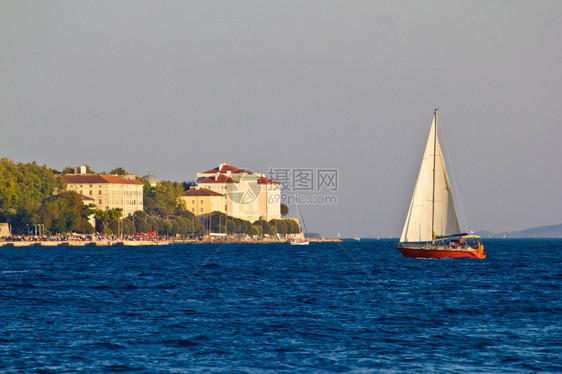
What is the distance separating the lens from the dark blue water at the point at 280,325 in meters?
21.3

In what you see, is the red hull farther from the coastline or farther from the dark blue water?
the coastline

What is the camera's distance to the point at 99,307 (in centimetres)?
3216

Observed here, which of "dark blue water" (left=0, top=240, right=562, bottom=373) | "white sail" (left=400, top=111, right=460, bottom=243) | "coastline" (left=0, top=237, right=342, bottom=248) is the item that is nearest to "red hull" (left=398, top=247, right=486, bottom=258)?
"white sail" (left=400, top=111, right=460, bottom=243)

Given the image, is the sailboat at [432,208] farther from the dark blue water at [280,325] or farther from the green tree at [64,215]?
the green tree at [64,215]

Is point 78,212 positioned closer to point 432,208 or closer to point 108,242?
point 108,242

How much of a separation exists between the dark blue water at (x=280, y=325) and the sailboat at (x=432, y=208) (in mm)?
14024

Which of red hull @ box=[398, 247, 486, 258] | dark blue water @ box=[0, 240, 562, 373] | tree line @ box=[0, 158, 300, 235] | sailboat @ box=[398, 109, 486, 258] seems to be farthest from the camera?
tree line @ box=[0, 158, 300, 235]

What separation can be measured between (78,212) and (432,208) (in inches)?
3340

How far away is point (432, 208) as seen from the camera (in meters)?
60.8

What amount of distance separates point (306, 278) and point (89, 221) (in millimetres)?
100753

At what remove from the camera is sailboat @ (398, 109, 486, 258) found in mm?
60531

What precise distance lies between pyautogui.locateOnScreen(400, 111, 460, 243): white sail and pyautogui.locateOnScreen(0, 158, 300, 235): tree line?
7793 centimetres

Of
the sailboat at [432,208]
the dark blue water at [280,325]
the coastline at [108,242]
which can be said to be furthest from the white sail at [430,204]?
the coastline at [108,242]

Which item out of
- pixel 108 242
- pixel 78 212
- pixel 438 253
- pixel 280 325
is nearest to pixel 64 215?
pixel 78 212
